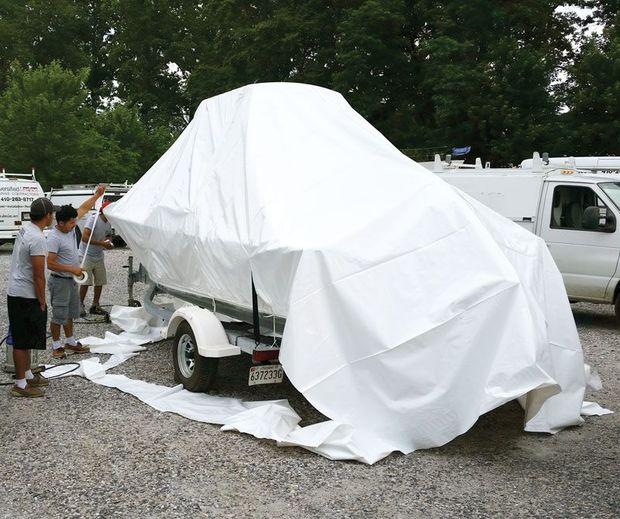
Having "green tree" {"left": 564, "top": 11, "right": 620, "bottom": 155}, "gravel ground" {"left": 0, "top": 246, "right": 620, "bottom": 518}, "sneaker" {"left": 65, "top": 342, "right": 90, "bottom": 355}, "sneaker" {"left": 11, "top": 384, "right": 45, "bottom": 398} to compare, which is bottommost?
"sneaker" {"left": 65, "top": 342, "right": 90, "bottom": 355}

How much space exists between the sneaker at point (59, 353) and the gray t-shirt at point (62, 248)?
0.84 meters

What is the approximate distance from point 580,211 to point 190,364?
6728 mm

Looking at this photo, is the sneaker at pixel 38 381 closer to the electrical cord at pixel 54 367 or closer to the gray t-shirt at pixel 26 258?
the electrical cord at pixel 54 367

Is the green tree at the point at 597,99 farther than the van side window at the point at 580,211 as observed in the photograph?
Yes

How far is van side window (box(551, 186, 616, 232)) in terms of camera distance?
10.6 meters

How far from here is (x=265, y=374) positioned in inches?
233

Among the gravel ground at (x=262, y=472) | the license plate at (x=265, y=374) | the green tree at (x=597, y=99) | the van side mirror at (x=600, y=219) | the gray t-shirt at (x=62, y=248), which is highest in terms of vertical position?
A: the green tree at (x=597, y=99)

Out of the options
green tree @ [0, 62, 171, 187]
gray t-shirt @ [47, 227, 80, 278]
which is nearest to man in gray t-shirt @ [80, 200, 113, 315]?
gray t-shirt @ [47, 227, 80, 278]

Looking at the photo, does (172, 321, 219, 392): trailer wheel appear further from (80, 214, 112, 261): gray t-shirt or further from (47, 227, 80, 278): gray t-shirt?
(80, 214, 112, 261): gray t-shirt

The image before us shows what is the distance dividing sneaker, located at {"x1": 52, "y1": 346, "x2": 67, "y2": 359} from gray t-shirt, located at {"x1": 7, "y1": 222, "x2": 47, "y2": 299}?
5.46 ft

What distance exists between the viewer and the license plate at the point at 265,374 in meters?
5.90

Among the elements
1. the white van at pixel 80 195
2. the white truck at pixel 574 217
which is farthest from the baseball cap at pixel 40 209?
the white van at pixel 80 195

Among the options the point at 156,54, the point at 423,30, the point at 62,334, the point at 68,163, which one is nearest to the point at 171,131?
the point at 156,54

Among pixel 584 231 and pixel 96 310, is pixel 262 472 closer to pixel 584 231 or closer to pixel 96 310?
pixel 96 310
